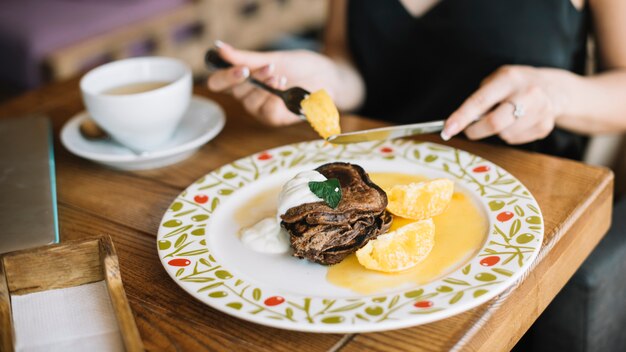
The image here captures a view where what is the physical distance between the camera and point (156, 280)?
0.99 m

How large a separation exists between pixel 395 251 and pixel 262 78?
1.89 ft

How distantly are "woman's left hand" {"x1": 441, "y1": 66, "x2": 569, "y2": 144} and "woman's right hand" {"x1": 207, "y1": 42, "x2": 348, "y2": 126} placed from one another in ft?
1.18

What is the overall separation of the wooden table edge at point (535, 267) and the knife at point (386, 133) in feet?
0.92

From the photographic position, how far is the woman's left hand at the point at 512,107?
48.7 inches

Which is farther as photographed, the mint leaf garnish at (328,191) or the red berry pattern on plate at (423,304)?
the mint leaf garnish at (328,191)

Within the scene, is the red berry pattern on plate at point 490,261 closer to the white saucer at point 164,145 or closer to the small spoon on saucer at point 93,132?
the white saucer at point 164,145

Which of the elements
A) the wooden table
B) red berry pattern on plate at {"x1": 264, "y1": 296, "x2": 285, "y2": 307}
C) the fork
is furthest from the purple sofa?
red berry pattern on plate at {"x1": 264, "y1": 296, "x2": 285, "y2": 307}

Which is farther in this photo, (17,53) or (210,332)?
(17,53)

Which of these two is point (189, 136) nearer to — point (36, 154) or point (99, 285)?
point (36, 154)

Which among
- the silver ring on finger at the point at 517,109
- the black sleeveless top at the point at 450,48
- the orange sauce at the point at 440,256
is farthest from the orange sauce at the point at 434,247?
the black sleeveless top at the point at 450,48

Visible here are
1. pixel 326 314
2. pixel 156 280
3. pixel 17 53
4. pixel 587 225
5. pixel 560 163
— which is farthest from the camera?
pixel 17 53

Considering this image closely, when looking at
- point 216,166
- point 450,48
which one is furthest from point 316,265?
point 450,48

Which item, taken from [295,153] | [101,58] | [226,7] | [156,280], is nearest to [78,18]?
[101,58]

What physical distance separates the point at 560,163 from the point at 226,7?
10.8 ft
